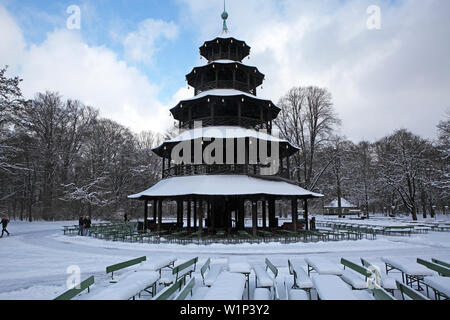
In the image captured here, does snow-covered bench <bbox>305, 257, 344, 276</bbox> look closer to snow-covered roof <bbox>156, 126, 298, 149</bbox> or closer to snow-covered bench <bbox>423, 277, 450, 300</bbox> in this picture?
snow-covered bench <bbox>423, 277, 450, 300</bbox>

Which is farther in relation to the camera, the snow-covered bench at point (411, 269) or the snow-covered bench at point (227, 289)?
the snow-covered bench at point (411, 269)

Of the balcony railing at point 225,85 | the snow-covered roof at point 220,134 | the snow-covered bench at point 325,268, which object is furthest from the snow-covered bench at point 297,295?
the balcony railing at point 225,85

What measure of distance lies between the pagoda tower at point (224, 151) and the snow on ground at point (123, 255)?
370cm

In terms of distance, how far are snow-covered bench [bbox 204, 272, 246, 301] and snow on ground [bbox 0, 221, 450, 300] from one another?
208 cm

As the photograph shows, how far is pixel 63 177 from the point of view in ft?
128

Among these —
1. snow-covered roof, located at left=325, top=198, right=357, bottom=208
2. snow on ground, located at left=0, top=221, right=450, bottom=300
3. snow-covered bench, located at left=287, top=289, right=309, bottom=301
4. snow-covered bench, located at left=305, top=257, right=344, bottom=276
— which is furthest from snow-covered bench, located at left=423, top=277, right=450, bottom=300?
snow-covered roof, located at left=325, top=198, right=357, bottom=208

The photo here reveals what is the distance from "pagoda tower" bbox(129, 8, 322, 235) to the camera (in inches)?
737

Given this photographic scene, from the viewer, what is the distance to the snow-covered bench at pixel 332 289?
4.28m

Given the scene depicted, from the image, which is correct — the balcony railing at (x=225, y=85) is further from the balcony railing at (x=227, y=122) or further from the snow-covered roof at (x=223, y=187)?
the snow-covered roof at (x=223, y=187)

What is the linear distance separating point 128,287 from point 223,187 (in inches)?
523

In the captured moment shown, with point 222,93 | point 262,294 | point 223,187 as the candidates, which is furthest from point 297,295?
point 222,93

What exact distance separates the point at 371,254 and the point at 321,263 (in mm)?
7371

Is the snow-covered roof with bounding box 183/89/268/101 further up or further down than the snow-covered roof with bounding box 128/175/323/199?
further up
